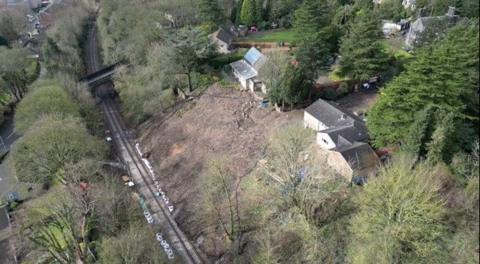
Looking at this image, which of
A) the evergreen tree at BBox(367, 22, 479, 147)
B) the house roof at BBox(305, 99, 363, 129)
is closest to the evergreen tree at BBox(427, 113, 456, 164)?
the evergreen tree at BBox(367, 22, 479, 147)

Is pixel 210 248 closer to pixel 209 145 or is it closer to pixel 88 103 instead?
pixel 209 145

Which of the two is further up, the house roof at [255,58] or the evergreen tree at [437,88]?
the evergreen tree at [437,88]

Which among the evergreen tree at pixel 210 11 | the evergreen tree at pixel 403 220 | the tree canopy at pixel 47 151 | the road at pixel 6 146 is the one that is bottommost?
the road at pixel 6 146

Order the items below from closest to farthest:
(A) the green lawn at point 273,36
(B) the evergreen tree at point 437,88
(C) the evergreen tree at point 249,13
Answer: (B) the evergreen tree at point 437,88, (A) the green lawn at point 273,36, (C) the evergreen tree at point 249,13

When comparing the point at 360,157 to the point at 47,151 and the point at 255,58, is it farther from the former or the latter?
the point at 47,151

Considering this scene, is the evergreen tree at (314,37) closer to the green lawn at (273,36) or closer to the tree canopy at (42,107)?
the green lawn at (273,36)

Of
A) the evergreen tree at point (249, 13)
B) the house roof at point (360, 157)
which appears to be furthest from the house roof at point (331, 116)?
the evergreen tree at point (249, 13)
